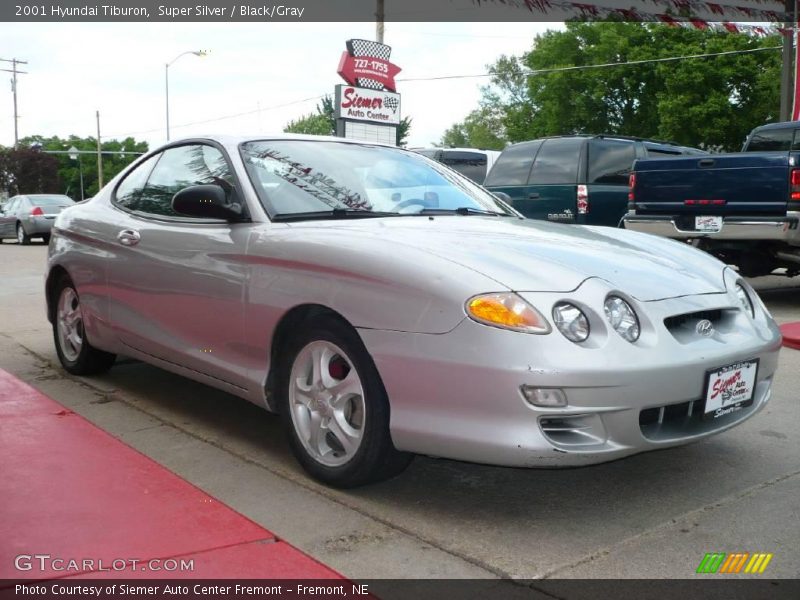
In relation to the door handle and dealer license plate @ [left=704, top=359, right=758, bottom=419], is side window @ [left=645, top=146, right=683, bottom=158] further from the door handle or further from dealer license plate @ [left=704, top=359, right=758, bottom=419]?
dealer license plate @ [left=704, top=359, right=758, bottom=419]

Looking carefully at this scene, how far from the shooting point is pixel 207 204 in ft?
12.6

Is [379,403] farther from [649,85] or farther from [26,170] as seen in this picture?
[26,170]

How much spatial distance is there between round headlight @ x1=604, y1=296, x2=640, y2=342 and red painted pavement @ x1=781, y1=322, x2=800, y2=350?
384cm

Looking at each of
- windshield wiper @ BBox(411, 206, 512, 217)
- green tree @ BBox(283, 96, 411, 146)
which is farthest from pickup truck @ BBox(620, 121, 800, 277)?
green tree @ BBox(283, 96, 411, 146)

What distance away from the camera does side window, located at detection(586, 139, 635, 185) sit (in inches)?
428

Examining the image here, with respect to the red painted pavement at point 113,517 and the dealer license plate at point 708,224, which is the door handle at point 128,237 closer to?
the red painted pavement at point 113,517

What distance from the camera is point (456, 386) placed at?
298 cm

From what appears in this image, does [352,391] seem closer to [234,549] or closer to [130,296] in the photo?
[234,549]

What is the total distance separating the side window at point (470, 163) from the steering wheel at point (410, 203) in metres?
11.3

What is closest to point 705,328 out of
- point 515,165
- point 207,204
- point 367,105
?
point 207,204

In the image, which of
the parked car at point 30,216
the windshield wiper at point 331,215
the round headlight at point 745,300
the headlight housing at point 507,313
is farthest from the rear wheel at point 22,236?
the headlight housing at point 507,313

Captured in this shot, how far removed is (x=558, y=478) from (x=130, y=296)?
8.03ft
